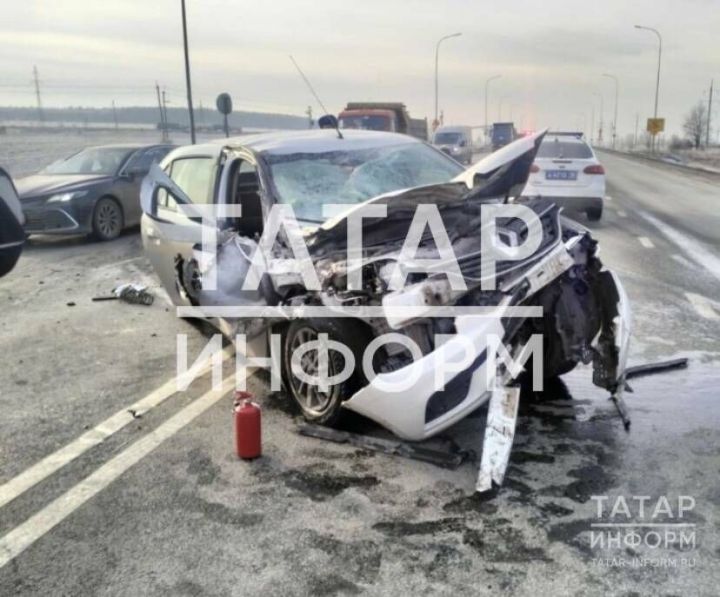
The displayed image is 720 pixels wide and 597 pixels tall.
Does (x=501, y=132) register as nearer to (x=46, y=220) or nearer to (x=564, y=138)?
(x=564, y=138)

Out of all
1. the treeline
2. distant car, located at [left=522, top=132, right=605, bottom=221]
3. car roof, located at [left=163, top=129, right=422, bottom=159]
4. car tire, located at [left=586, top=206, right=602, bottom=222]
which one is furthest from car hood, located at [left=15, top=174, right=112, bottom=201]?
the treeline

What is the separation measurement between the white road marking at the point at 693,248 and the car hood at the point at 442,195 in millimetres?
4768

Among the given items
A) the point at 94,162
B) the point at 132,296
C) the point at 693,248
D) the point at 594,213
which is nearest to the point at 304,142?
the point at 132,296

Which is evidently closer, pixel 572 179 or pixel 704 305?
pixel 704 305

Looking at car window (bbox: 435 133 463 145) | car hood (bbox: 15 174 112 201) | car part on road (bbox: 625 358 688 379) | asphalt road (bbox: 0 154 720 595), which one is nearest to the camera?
asphalt road (bbox: 0 154 720 595)

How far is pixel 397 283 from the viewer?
366 centimetres

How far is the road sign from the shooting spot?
5738cm

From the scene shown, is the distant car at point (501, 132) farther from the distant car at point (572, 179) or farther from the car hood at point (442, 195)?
the car hood at point (442, 195)

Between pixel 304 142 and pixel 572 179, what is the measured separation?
30.0 ft

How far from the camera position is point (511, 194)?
4508 millimetres

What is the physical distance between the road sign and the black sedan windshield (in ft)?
176

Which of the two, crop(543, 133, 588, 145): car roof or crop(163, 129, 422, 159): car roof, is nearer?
crop(163, 129, 422, 159): car roof

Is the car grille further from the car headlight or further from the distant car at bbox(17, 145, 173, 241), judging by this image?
the car headlight

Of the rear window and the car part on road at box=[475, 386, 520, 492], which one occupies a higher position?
the rear window
